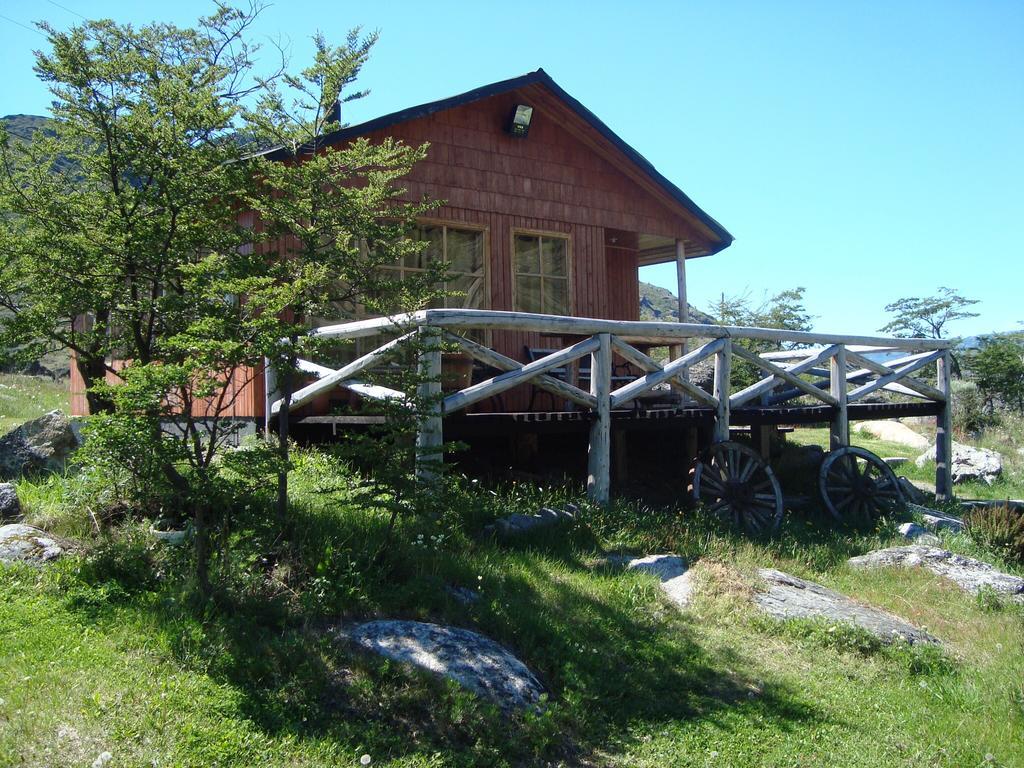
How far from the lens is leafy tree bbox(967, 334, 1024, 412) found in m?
25.1

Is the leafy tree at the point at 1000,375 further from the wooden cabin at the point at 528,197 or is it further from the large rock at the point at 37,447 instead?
the large rock at the point at 37,447

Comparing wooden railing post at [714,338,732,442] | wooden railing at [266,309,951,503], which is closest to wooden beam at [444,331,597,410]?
wooden railing at [266,309,951,503]

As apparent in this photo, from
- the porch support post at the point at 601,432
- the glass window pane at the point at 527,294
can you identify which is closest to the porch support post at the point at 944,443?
the glass window pane at the point at 527,294

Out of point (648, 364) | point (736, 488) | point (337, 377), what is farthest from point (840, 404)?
point (337, 377)

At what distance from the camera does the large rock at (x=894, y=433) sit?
68.8 feet

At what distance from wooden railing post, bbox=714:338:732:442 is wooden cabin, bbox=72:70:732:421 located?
3.13 m

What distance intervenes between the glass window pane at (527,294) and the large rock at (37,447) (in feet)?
20.9

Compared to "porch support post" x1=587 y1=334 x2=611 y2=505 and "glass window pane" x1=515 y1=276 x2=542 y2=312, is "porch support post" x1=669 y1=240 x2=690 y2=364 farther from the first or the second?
"porch support post" x1=587 y1=334 x2=611 y2=505

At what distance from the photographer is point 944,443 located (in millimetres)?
12508

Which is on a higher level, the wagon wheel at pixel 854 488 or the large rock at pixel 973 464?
the wagon wheel at pixel 854 488

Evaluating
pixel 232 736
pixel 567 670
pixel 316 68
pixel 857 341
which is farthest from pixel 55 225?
pixel 857 341

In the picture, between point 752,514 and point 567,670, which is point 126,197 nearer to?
point 567,670

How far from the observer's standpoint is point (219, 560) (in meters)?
5.57

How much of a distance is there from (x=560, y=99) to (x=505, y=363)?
6115mm
